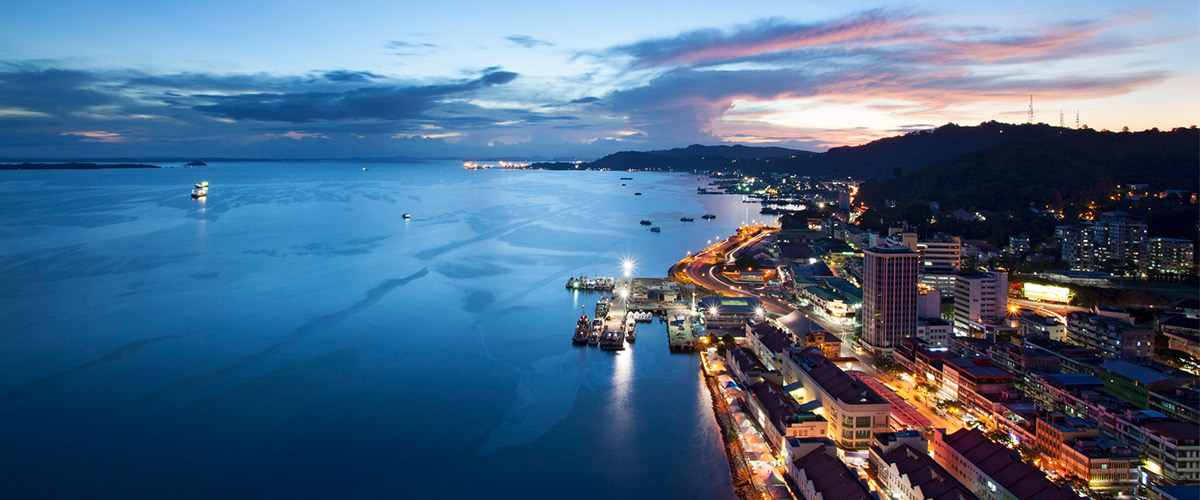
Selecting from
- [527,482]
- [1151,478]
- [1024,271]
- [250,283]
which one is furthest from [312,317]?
[1024,271]

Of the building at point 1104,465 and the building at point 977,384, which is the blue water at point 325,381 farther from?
the building at point 1104,465

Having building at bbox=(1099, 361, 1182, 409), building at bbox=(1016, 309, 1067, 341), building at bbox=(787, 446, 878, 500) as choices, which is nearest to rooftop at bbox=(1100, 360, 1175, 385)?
building at bbox=(1099, 361, 1182, 409)

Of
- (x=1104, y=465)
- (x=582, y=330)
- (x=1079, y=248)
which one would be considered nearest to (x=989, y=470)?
(x=1104, y=465)

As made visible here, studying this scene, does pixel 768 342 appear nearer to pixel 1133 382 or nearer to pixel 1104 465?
pixel 1133 382

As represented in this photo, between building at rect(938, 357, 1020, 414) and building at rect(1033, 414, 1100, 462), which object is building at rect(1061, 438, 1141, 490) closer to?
building at rect(1033, 414, 1100, 462)

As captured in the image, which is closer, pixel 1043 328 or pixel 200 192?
pixel 1043 328
